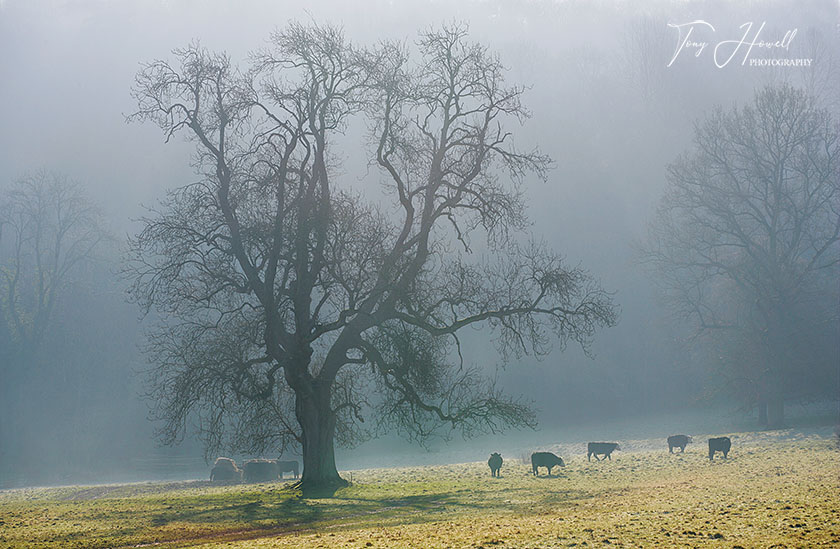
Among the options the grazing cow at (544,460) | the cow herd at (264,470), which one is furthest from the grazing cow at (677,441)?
the cow herd at (264,470)

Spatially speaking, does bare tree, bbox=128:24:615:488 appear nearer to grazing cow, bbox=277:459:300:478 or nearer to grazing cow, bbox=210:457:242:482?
grazing cow, bbox=277:459:300:478

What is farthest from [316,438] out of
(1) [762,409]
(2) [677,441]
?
(1) [762,409]

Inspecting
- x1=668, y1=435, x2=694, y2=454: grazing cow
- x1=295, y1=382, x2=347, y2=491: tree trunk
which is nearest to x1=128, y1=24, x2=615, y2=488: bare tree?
x1=295, y1=382, x2=347, y2=491: tree trunk

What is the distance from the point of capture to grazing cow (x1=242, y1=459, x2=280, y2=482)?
1165 inches

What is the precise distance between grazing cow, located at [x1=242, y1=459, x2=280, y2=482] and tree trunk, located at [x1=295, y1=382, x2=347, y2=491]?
1037 cm

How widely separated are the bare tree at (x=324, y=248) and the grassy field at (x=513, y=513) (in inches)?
101

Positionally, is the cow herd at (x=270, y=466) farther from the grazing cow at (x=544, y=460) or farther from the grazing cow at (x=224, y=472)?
the grazing cow at (x=544, y=460)

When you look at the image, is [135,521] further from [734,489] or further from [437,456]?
[437,456]

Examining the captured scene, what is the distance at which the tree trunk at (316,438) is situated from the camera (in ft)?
64.5

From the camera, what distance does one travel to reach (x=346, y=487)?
64.8 ft

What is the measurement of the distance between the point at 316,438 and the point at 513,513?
311 inches

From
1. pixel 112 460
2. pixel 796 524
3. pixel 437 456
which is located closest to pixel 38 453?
pixel 112 460

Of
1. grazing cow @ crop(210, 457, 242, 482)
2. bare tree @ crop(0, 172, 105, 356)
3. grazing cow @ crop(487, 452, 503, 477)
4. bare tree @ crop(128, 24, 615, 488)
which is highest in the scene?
bare tree @ crop(0, 172, 105, 356)

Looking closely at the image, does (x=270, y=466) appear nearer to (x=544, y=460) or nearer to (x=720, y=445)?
(x=544, y=460)
